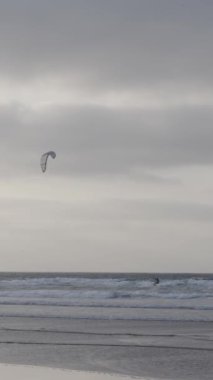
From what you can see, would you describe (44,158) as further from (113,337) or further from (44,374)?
(44,374)

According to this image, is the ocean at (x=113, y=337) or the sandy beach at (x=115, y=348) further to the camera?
the ocean at (x=113, y=337)

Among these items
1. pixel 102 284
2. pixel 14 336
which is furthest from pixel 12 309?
pixel 102 284

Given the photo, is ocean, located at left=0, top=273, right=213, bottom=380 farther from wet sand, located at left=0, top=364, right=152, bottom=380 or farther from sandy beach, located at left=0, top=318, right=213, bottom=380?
wet sand, located at left=0, top=364, right=152, bottom=380

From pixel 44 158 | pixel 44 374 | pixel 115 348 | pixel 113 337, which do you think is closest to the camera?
pixel 44 374

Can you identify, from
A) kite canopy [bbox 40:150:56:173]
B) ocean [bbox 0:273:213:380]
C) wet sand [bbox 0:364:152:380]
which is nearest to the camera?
wet sand [bbox 0:364:152:380]

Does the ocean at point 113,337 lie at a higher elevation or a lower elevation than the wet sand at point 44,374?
higher

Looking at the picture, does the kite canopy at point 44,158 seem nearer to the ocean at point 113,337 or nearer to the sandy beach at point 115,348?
the ocean at point 113,337

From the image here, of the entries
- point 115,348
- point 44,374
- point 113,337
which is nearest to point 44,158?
point 113,337

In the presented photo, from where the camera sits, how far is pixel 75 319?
21.6 meters

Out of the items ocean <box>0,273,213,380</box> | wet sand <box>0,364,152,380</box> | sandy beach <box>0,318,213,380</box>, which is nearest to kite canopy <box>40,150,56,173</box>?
ocean <box>0,273,213,380</box>

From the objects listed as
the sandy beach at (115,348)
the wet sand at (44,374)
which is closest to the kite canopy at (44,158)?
the sandy beach at (115,348)

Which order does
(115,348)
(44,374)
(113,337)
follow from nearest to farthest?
(44,374), (115,348), (113,337)

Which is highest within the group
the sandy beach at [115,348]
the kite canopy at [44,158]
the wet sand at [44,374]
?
the kite canopy at [44,158]

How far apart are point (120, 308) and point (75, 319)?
15.3 feet
